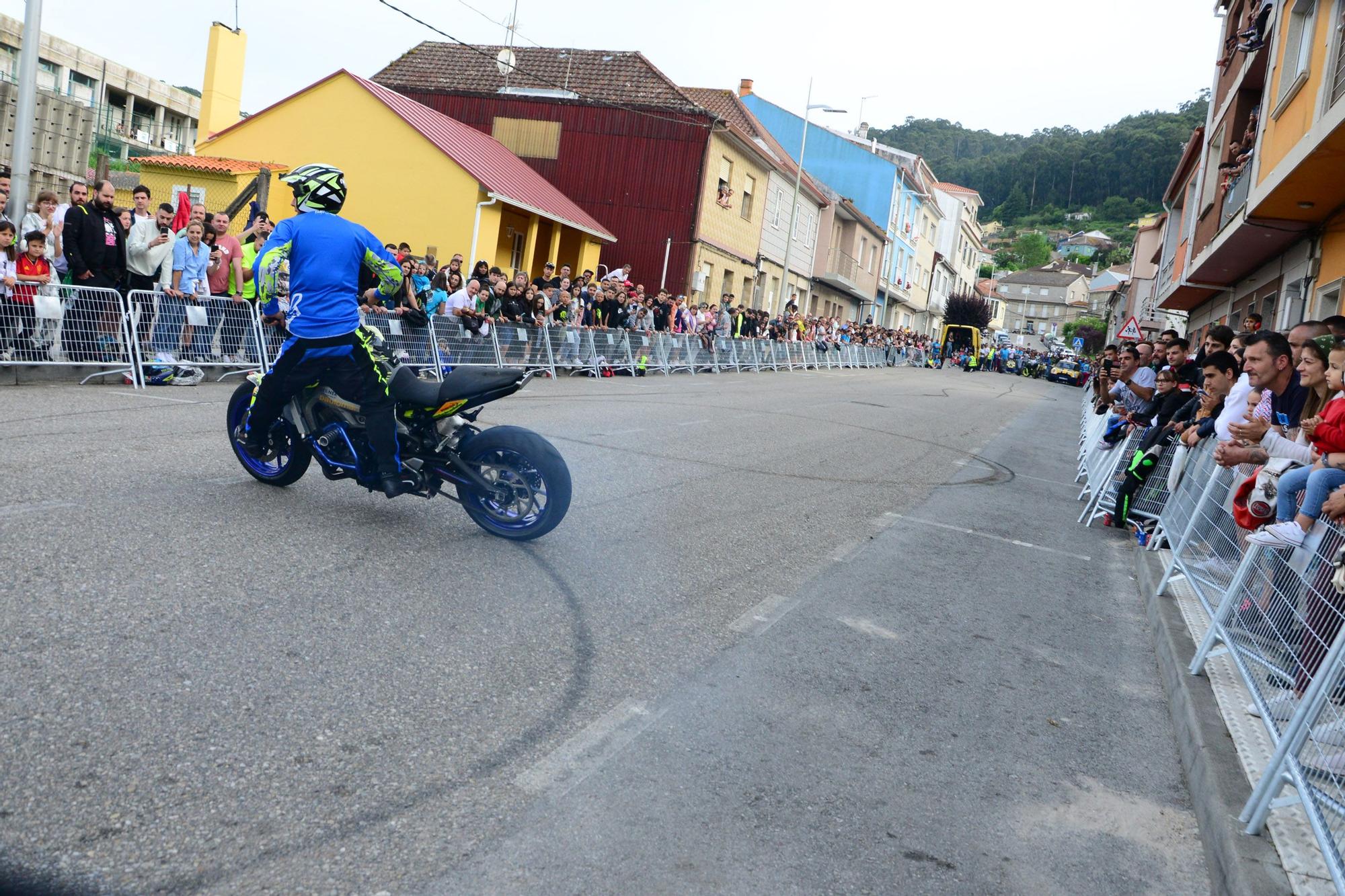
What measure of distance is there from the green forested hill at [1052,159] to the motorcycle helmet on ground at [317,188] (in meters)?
114

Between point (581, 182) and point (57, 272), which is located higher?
point (581, 182)

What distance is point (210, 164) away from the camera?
1013 inches

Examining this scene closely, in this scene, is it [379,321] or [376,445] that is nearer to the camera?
[376,445]

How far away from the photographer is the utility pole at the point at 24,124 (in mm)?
11547

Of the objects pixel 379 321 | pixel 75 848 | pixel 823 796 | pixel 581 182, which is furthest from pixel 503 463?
pixel 581 182

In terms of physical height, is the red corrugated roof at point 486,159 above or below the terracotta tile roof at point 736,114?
below

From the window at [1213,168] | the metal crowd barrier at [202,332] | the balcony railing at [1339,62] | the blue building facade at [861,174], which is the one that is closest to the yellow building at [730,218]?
the window at [1213,168]

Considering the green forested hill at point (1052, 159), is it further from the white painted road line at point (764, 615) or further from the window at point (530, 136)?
the white painted road line at point (764, 615)

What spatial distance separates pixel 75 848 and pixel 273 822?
0.45 metres

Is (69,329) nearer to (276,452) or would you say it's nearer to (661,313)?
(276,452)

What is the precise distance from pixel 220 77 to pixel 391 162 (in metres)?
7.18

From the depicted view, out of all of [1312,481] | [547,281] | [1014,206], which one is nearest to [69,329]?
[1312,481]

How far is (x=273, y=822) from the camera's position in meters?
2.80

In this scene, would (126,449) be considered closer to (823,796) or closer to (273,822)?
(273,822)
